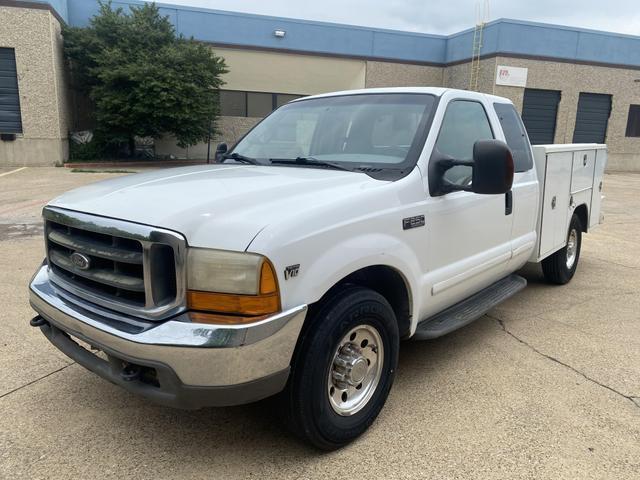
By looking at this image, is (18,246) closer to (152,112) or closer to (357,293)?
(357,293)

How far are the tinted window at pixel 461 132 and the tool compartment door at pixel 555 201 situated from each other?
1122 millimetres

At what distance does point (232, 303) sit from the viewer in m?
2.12

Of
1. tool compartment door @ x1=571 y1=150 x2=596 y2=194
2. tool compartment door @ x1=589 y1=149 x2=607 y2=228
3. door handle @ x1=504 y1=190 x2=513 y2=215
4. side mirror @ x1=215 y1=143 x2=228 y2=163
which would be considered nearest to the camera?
door handle @ x1=504 y1=190 x2=513 y2=215

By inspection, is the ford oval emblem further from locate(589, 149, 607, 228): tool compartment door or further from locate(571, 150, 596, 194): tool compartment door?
locate(589, 149, 607, 228): tool compartment door

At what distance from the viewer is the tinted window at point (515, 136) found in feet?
13.9

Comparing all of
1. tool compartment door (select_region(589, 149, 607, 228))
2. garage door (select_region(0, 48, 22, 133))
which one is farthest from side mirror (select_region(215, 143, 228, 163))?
garage door (select_region(0, 48, 22, 133))

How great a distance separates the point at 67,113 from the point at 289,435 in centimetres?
2147

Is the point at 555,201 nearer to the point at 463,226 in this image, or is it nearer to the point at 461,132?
the point at 461,132

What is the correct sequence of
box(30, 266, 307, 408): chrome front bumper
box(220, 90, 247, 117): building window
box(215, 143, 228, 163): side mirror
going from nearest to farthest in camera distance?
1. box(30, 266, 307, 408): chrome front bumper
2. box(215, 143, 228, 163): side mirror
3. box(220, 90, 247, 117): building window

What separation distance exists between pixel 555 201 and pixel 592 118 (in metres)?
25.3

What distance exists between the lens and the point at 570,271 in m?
5.82

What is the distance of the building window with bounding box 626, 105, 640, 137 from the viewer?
27.5 meters

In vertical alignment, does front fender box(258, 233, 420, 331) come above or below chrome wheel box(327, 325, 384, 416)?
above

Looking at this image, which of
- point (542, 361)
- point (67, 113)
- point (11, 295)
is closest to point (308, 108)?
point (542, 361)
